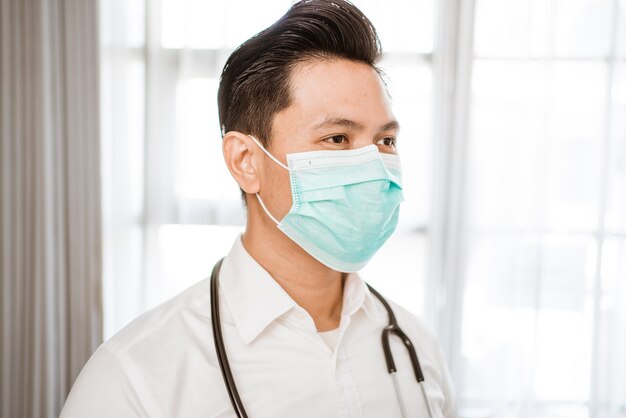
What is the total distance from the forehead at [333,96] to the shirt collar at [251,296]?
323mm

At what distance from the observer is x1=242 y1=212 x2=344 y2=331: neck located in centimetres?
129

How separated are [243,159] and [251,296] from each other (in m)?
0.31

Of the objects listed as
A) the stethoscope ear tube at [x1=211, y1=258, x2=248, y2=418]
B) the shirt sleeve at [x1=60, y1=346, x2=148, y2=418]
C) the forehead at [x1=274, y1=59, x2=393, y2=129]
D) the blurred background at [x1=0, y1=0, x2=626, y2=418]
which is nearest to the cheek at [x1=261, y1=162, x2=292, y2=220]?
the forehead at [x1=274, y1=59, x2=393, y2=129]

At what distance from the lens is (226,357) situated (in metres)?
1.13

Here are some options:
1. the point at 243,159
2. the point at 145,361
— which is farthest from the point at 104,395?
the point at 243,159

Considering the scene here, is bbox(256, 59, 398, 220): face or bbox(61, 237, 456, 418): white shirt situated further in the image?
bbox(256, 59, 398, 220): face

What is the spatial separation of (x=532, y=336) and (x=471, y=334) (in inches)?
11.5

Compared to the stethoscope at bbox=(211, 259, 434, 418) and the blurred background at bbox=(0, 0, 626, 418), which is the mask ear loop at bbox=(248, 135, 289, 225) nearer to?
the stethoscope at bbox=(211, 259, 434, 418)

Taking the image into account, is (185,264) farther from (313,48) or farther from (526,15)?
(526,15)

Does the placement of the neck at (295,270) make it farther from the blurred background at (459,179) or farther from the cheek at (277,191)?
the blurred background at (459,179)

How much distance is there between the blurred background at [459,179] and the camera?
2701mm

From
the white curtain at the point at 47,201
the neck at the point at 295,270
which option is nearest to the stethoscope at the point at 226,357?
the neck at the point at 295,270

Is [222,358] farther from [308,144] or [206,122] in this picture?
[206,122]

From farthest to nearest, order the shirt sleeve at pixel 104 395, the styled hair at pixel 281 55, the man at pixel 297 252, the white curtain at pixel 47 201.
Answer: the white curtain at pixel 47 201, the styled hair at pixel 281 55, the man at pixel 297 252, the shirt sleeve at pixel 104 395
